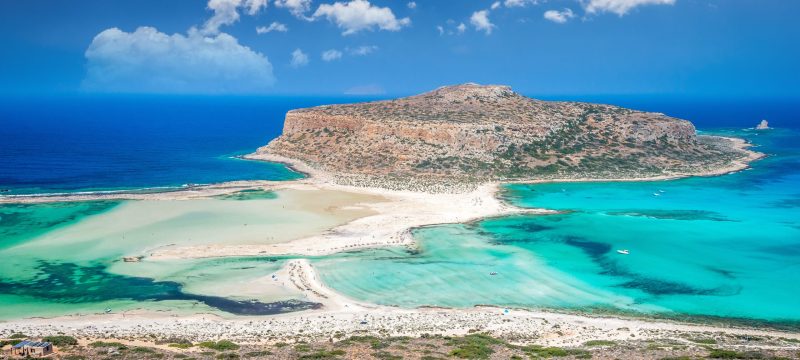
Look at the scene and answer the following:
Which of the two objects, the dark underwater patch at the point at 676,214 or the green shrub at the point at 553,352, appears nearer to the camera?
the green shrub at the point at 553,352

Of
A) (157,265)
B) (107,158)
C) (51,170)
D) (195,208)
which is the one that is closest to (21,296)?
(157,265)

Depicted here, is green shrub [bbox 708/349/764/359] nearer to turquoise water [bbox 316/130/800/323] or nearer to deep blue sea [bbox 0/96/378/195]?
turquoise water [bbox 316/130/800/323]

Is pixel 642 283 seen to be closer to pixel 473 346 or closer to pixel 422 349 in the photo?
pixel 473 346

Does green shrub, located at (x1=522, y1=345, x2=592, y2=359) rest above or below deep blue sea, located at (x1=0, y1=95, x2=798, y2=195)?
below

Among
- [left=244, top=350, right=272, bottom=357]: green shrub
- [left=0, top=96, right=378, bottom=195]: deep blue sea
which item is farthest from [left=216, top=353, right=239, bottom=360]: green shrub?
[left=0, top=96, right=378, bottom=195]: deep blue sea

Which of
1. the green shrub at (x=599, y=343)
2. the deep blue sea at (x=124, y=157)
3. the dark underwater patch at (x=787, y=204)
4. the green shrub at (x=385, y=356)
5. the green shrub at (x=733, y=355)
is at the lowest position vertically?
the green shrub at (x=599, y=343)

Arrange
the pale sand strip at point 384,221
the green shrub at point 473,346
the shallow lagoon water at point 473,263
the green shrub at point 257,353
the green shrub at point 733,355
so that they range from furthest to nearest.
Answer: the pale sand strip at point 384,221 < the shallow lagoon water at point 473,263 < the green shrub at point 473,346 < the green shrub at point 257,353 < the green shrub at point 733,355

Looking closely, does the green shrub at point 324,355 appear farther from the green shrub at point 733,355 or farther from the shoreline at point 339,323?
the green shrub at point 733,355

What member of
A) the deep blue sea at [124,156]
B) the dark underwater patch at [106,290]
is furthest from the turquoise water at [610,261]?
the deep blue sea at [124,156]

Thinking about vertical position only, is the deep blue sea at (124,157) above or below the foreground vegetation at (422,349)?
above
